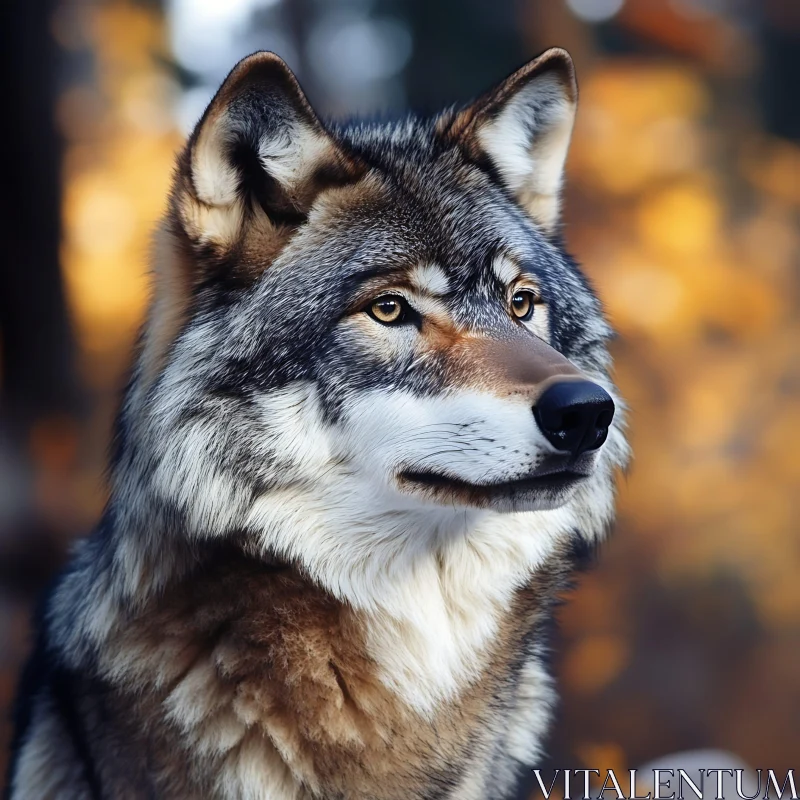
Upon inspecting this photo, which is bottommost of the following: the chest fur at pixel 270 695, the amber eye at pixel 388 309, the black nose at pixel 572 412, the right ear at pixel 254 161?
the chest fur at pixel 270 695

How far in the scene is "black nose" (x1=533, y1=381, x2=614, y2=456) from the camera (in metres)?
1.68

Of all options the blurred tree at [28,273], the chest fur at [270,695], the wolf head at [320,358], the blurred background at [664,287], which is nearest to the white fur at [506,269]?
the wolf head at [320,358]

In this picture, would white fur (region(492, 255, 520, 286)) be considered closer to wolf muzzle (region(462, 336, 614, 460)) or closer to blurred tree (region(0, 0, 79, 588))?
wolf muzzle (region(462, 336, 614, 460))

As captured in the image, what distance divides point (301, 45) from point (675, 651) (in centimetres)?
424

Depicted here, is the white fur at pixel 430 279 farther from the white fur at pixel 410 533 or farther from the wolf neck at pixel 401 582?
the wolf neck at pixel 401 582

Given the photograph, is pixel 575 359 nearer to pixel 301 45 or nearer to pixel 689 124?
pixel 689 124

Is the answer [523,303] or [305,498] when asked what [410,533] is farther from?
[523,303]

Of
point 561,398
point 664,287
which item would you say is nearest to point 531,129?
point 561,398

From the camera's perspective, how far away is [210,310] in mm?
2068

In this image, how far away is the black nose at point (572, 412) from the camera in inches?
66.0

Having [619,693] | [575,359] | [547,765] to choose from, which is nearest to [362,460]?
[575,359]

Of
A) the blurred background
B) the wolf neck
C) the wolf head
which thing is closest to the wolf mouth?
the wolf head

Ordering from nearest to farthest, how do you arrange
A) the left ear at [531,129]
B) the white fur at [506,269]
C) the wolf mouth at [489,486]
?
1. the wolf mouth at [489,486]
2. the white fur at [506,269]
3. the left ear at [531,129]

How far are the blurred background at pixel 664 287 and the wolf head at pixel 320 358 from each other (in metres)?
2.63
